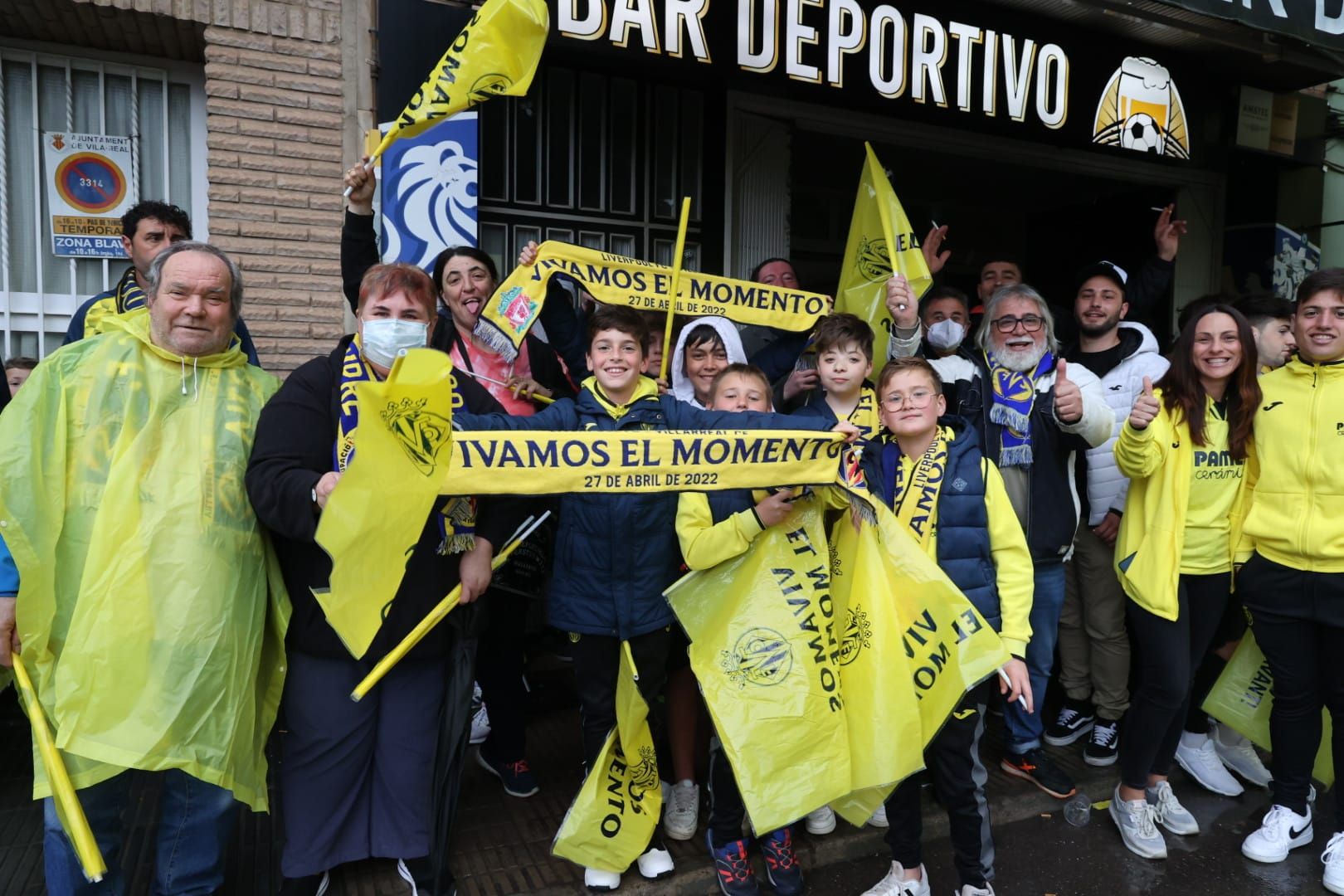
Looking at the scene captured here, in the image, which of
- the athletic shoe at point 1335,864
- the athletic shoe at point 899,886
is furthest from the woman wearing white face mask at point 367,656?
the athletic shoe at point 1335,864

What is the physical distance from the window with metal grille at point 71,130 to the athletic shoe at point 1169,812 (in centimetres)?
586

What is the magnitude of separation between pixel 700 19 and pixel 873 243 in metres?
1.45

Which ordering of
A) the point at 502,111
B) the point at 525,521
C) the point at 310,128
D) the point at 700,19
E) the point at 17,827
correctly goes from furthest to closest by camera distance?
1. the point at 502,111
2. the point at 310,128
3. the point at 700,19
4. the point at 17,827
5. the point at 525,521

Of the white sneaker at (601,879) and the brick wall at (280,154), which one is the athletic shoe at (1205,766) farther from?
the brick wall at (280,154)

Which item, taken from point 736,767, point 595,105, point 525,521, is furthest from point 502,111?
point 736,767

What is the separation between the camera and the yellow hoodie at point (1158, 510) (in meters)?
3.40

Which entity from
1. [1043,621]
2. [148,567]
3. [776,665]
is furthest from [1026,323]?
[148,567]

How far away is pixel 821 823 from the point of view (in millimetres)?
3379

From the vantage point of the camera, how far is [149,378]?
7.67ft

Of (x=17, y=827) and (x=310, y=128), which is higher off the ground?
(x=310, y=128)

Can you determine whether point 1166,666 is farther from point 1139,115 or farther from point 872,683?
point 1139,115

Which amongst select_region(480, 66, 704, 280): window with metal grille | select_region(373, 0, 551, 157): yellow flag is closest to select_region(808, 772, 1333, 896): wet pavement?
select_region(373, 0, 551, 157): yellow flag

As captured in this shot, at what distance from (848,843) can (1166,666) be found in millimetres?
1486

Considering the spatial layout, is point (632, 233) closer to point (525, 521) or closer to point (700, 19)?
point (700, 19)
